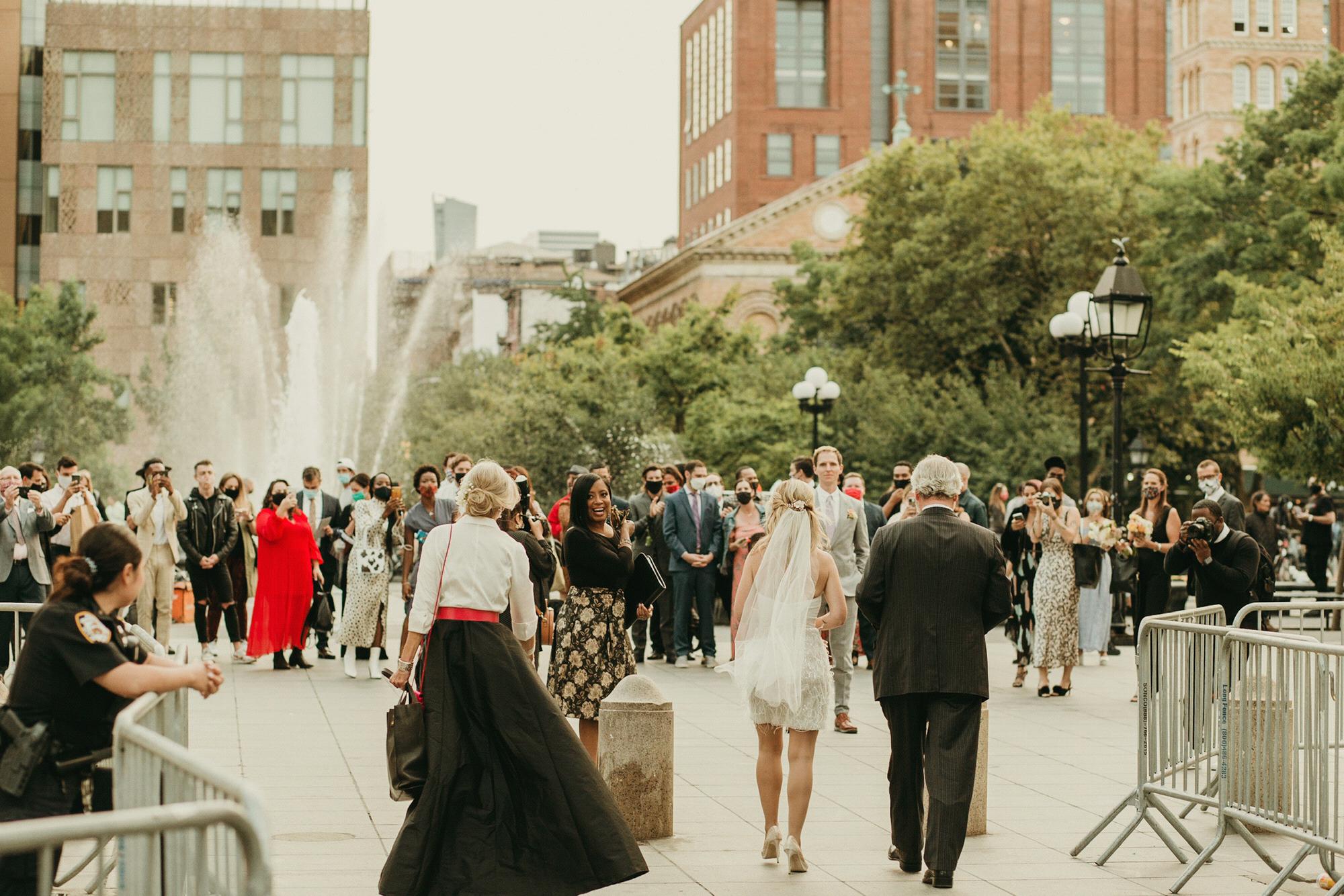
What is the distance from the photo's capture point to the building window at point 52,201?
65.1 meters

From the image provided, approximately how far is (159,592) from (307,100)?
50.4 metres

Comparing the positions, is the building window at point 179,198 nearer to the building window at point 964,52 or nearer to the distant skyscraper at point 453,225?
the building window at point 964,52

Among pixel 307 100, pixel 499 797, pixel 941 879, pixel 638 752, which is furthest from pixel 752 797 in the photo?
pixel 307 100

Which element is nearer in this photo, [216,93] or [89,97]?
[216,93]

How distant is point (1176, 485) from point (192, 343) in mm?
34474

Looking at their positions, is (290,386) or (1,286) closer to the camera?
(290,386)

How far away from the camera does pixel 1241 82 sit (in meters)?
94.6

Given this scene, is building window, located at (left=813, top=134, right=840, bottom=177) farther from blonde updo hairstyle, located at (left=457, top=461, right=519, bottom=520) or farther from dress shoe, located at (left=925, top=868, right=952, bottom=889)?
dress shoe, located at (left=925, top=868, right=952, bottom=889)

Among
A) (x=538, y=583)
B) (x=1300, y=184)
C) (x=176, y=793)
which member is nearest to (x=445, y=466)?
(x=538, y=583)

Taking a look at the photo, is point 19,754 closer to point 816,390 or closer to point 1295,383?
point 816,390

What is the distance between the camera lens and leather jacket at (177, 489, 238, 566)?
16766mm

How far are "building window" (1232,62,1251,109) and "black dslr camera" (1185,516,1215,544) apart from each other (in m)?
87.8

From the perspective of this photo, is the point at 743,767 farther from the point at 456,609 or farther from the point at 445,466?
the point at 445,466

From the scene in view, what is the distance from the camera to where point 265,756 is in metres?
11.5
